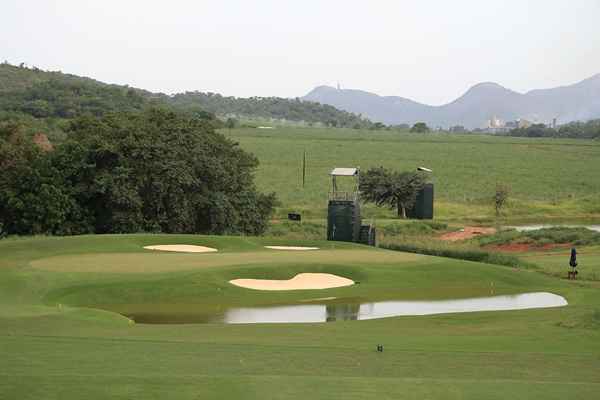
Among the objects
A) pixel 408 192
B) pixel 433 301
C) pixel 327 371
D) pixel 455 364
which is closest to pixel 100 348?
pixel 327 371

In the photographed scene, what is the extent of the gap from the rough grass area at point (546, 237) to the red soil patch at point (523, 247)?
0.27 meters

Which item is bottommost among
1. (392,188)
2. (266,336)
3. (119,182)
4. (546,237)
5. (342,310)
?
(546,237)

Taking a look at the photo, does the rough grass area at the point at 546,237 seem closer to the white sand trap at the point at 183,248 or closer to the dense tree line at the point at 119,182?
the dense tree line at the point at 119,182

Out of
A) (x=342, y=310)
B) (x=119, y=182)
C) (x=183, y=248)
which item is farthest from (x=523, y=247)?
(x=342, y=310)

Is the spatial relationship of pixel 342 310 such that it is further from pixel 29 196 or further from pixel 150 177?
pixel 29 196

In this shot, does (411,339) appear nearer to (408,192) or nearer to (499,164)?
(408,192)

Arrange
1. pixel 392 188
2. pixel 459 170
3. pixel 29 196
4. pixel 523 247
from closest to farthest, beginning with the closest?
1. pixel 29 196
2. pixel 523 247
3. pixel 392 188
4. pixel 459 170

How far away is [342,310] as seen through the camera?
1037 inches

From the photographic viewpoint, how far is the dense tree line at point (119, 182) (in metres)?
42.1

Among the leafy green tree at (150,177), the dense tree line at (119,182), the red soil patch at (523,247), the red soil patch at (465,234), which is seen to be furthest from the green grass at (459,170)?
the dense tree line at (119,182)

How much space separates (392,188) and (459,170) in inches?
1684

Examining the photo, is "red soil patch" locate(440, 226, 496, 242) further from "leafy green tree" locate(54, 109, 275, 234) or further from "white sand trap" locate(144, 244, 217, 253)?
"white sand trap" locate(144, 244, 217, 253)

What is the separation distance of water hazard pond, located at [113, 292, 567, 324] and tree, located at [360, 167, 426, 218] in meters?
31.4

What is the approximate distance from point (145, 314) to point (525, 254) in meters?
24.4
